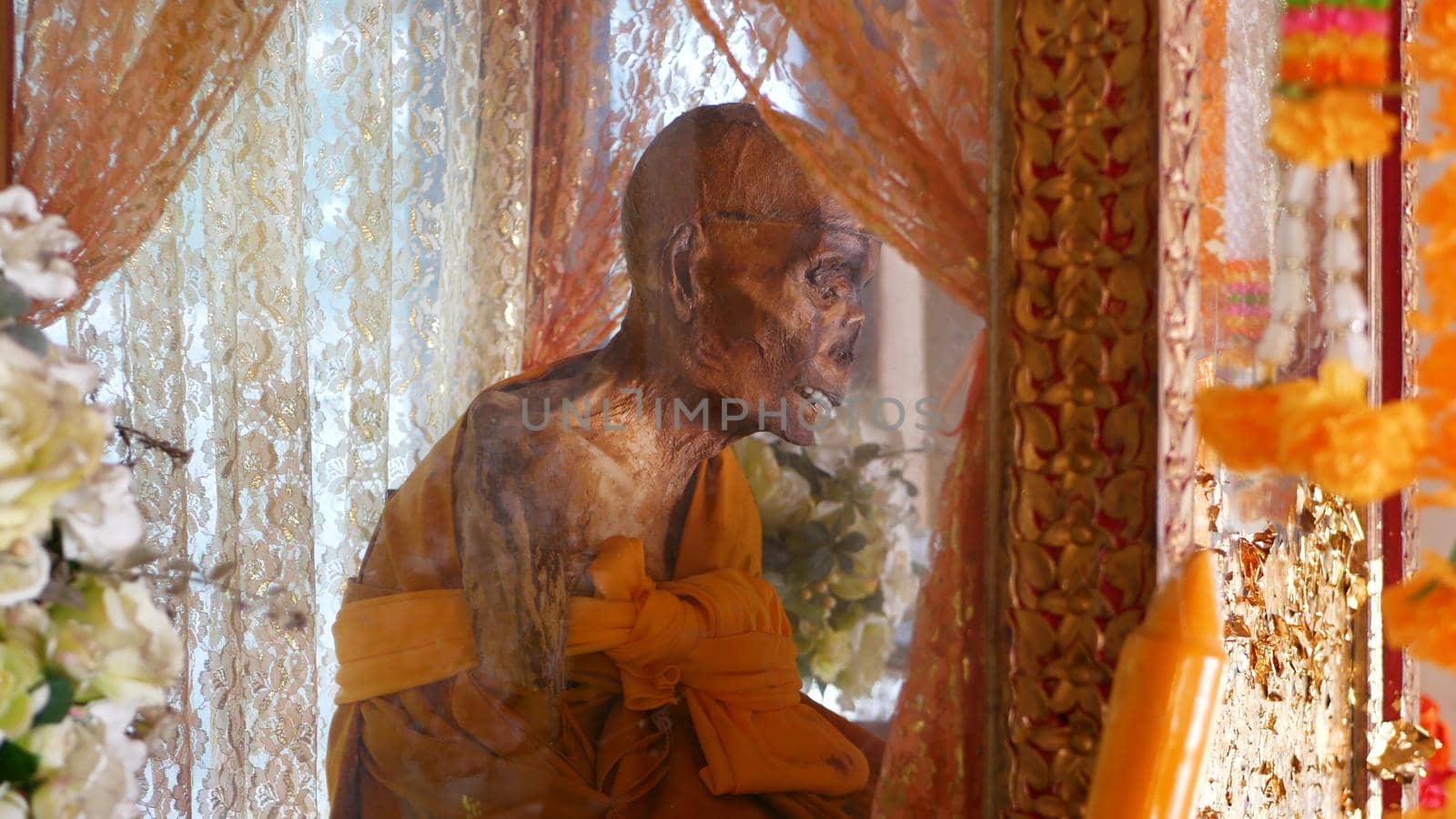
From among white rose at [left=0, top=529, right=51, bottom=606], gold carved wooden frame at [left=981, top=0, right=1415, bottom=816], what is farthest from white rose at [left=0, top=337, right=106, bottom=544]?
gold carved wooden frame at [left=981, top=0, right=1415, bottom=816]

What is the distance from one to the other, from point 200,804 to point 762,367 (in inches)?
41.2

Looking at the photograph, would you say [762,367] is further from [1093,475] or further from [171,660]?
[171,660]

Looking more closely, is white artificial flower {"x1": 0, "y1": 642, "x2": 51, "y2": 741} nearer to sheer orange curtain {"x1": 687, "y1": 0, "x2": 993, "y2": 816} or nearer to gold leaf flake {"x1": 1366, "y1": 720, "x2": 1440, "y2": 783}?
sheer orange curtain {"x1": 687, "y1": 0, "x2": 993, "y2": 816}

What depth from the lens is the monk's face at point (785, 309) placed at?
1652 mm

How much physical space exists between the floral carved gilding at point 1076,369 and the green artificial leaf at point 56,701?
1.05 meters

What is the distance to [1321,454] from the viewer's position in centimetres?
161

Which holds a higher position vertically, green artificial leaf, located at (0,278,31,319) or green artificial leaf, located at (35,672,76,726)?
green artificial leaf, located at (0,278,31,319)

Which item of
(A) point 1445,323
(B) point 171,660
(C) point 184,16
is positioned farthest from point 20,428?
(A) point 1445,323

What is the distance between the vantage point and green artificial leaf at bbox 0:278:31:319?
1.01 metres

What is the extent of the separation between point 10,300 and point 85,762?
0.35 meters

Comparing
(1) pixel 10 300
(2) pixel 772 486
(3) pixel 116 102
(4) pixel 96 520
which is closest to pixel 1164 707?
(2) pixel 772 486

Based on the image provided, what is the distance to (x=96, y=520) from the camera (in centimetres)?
97

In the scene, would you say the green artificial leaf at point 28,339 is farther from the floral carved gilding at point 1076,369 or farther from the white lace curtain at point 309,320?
the floral carved gilding at point 1076,369

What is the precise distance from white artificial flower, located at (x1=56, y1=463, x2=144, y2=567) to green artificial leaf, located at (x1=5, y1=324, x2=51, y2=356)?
12 cm
